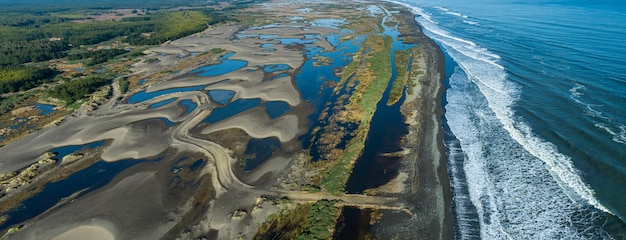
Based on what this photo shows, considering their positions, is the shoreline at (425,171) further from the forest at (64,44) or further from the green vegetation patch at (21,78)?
the green vegetation patch at (21,78)

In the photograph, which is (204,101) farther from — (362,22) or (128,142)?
(362,22)

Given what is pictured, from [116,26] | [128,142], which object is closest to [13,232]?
[128,142]

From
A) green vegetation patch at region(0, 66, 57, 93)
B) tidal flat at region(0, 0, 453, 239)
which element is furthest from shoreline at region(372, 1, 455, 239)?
green vegetation patch at region(0, 66, 57, 93)

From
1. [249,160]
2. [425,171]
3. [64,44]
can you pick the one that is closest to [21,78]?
[64,44]

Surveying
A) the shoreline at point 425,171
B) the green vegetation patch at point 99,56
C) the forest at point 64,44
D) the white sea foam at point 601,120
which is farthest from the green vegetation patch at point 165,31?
the white sea foam at point 601,120

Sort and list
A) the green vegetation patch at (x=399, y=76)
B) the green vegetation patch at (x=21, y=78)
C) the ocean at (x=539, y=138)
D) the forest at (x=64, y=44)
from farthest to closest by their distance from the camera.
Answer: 1. the forest at (x=64, y=44)
2. the green vegetation patch at (x=21, y=78)
3. the green vegetation patch at (x=399, y=76)
4. the ocean at (x=539, y=138)
